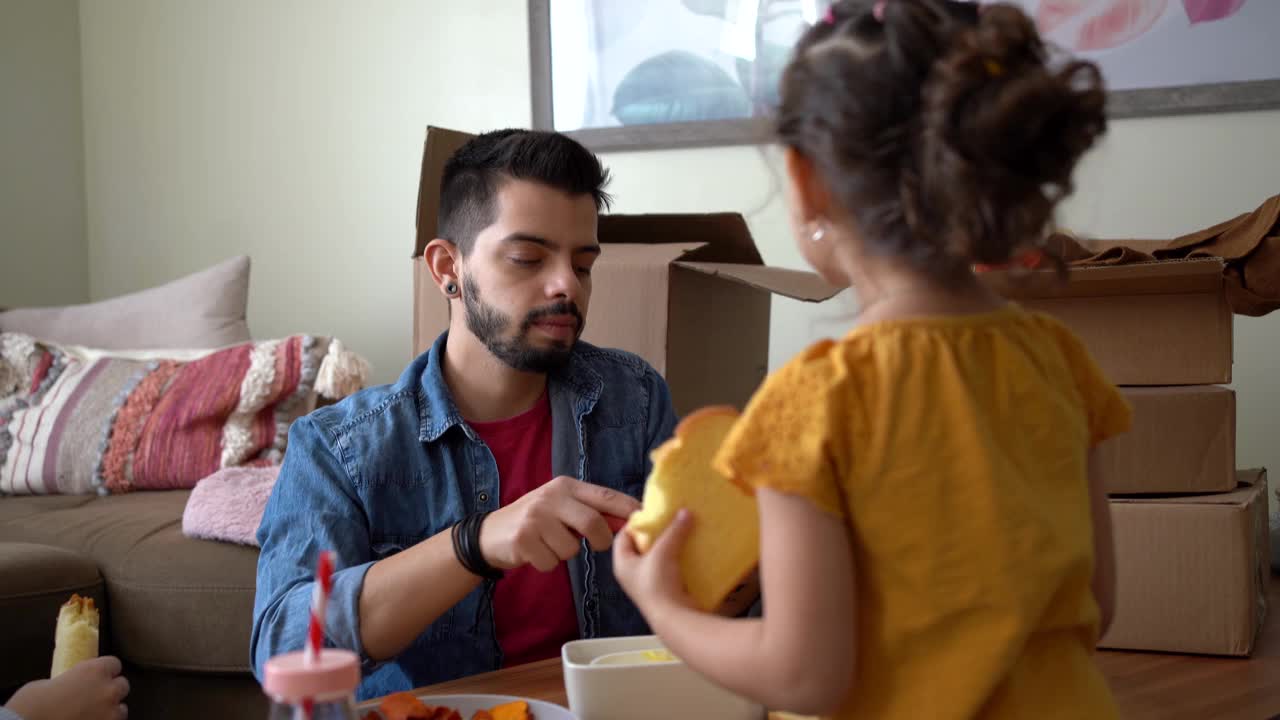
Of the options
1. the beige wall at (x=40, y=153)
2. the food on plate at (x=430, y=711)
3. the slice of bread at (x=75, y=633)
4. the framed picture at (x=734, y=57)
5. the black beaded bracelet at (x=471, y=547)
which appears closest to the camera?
the food on plate at (x=430, y=711)

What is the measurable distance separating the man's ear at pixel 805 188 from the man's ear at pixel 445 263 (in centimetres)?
81

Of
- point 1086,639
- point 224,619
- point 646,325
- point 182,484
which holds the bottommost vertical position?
point 224,619

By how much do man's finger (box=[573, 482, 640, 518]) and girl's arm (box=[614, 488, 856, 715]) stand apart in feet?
1.14

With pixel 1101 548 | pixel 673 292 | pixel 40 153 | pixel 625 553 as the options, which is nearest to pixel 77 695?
pixel 625 553

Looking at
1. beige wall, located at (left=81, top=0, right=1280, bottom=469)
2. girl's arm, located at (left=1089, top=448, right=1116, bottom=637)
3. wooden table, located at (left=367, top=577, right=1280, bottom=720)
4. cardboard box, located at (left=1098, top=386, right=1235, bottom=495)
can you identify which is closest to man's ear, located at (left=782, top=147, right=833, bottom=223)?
girl's arm, located at (left=1089, top=448, right=1116, bottom=637)

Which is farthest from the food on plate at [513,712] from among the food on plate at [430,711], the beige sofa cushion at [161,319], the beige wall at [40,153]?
the beige wall at [40,153]

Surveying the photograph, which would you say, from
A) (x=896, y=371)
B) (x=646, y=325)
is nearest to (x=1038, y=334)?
(x=896, y=371)

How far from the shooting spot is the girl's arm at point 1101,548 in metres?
0.68

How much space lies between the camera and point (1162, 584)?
1170mm

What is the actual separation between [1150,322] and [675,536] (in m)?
0.82

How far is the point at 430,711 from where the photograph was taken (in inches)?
31.9

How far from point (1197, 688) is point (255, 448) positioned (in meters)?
1.80

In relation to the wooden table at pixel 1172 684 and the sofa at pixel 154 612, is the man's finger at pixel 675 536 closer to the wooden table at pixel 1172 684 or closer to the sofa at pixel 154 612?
the wooden table at pixel 1172 684

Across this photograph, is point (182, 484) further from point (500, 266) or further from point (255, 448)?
point (500, 266)
